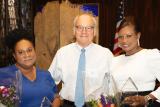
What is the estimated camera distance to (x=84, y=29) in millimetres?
2832

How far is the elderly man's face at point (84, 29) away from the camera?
9.29ft

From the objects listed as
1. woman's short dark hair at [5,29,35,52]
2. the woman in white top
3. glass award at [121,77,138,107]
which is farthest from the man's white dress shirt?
woman's short dark hair at [5,29,35,52]

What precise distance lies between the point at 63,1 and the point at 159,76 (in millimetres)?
3178

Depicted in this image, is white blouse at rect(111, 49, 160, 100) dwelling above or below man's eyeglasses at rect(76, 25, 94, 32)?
below

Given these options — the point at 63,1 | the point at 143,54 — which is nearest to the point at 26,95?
the point at 143,54

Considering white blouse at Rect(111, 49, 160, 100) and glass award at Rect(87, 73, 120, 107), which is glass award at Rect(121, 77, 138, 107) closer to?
glass award at Rect(87, 73, 120, 107)

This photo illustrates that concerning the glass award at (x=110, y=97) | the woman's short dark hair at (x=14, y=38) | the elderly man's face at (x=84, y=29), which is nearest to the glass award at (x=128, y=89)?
the glass award at (x=110, y=97)

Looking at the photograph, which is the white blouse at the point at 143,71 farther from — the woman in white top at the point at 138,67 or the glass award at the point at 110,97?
the glass award at the point at 110,97

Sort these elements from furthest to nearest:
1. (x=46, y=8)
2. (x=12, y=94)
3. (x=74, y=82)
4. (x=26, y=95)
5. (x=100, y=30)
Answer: (x=46, y=8) < (x=100, y=30) < (x=74, y=82) < (x=26, y=95) < (x=12, y=94)

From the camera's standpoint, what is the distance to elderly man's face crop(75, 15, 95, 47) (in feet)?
9.29

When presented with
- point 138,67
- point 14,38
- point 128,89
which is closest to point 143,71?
point 138,67

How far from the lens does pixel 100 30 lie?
17.3ft

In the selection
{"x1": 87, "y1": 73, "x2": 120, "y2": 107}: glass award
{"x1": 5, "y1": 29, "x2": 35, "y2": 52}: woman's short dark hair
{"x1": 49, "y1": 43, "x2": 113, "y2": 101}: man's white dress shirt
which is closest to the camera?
{"x1": 87, "y1": 73, "x2": 120, "y2": 107}: glass award

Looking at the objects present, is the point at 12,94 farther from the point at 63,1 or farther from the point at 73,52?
the point at 63,1
